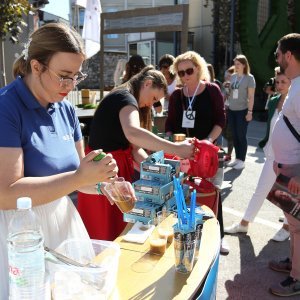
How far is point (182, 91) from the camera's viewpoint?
3652 mm

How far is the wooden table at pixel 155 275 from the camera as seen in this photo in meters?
1.49

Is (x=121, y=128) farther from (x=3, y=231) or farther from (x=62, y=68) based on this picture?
(x=3, y=231)

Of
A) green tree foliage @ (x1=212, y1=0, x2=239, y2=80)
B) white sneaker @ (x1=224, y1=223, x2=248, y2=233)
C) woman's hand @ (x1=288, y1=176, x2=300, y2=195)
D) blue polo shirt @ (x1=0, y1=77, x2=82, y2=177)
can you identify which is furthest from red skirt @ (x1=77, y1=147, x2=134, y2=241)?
green tree foliage @ (x1=212, y1=0, x2=239, y2=80)

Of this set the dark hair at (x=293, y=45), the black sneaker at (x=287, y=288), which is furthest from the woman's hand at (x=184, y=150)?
the black sneaker at (x=287, y=288)

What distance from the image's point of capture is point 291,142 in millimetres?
2678

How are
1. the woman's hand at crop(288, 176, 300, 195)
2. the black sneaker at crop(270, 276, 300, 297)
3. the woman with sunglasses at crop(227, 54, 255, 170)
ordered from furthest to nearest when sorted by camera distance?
the woman with sunglasses at crop(227, 54, 255, 170)
the black sneaker at crop(270, 276, 300, 297)
the woman's hand at crop(288, 176, 300, 195)

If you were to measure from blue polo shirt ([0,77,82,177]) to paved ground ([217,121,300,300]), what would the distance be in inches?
75.3

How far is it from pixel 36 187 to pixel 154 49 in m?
16.3

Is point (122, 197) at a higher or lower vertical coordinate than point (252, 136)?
higher

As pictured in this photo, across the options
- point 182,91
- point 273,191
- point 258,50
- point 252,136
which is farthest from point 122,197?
point 258,50

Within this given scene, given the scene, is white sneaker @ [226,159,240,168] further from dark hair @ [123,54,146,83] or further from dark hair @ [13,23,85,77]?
dark hair @ [13,23,85,77]

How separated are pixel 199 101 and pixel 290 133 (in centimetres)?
102

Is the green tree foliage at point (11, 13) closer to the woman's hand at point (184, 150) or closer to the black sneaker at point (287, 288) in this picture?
the woman's hand at point (184, 150)

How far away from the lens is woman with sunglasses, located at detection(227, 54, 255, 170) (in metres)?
6.37
